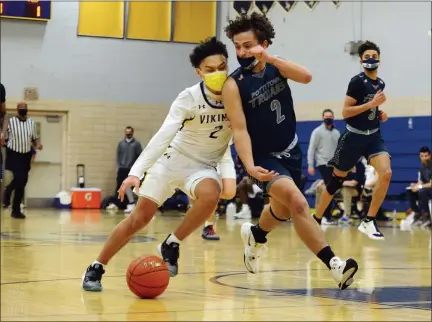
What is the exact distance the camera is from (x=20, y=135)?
56.4 feet

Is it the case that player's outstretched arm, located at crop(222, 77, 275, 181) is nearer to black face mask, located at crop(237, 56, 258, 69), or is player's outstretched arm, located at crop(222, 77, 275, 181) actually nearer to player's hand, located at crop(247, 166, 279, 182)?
player's hand, located at crop(247, 166, 279, 182)

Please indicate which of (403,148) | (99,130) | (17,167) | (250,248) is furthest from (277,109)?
(99,130)

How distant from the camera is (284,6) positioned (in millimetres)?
22891

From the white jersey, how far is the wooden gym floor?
3.58 ft

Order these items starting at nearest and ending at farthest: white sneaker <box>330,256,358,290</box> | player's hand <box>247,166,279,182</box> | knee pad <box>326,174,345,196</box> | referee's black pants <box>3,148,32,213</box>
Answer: white sneaker <box>330,256,358,290</box> → player's hand <box>247,166,279,182</box> → knee pad <box>326,174,345,196</box> → referee's black pants <box>3,148,32,213</box>

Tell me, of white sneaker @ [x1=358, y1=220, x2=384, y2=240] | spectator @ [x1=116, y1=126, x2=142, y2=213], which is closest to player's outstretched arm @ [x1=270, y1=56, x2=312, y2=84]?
white sneaker @ [x1=358, y1=220, x2=384, y2=240]

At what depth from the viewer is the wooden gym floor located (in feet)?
20.0

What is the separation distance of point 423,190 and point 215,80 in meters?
11.5

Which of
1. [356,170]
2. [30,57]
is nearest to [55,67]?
[30,57]

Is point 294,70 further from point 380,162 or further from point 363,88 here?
point 380,162

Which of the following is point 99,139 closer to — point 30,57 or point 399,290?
point 30,57

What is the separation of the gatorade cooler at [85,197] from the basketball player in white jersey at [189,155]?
55.0ft

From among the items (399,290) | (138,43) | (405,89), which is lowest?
(399,290)

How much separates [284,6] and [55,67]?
6.32 m
